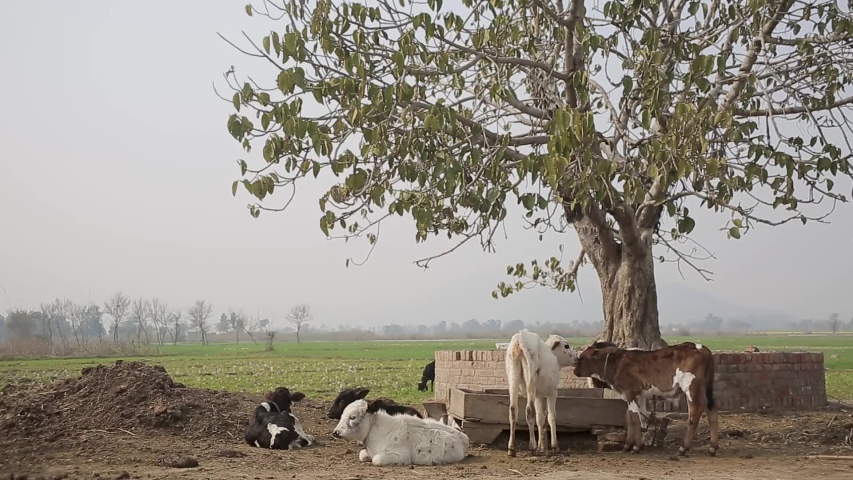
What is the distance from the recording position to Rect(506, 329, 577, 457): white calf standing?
9312 mm

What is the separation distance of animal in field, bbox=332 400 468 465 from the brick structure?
3.53m

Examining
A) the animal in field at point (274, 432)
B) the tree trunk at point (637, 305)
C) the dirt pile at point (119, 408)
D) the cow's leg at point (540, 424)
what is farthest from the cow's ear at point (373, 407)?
the tree trunk at point (637, 305)

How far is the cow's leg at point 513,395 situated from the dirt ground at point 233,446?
208 millimetres

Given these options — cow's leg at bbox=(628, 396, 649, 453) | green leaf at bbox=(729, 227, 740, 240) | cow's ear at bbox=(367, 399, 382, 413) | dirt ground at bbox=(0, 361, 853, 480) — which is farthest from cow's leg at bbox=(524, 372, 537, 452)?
green leaf at bbox=(729, 227, 740, 240)

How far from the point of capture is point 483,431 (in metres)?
10.0

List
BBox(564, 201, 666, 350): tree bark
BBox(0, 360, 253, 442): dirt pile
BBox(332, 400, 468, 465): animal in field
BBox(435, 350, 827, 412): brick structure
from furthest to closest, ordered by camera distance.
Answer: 1. BBox(564, 201, 666, 350): tree bark
2. BBox(435, 350, 827, 412): brick structure
3. BBox(0, 360, 253, 442): dirt pile
4. BBox(332, 400, 468, 465): animal in field

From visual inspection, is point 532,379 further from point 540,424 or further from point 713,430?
point 713,430

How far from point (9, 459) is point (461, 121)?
21.4ft

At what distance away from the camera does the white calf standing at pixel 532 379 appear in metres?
9.31

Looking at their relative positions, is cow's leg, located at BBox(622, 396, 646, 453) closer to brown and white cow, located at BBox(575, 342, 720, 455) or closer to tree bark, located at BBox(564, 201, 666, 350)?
brown and white cow, located at BBox(575, 342, 720, 455)

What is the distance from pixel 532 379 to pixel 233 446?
397 centimetres

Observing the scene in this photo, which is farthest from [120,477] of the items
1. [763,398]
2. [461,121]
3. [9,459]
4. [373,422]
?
[763,398]

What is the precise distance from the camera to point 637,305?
13844 millimetres

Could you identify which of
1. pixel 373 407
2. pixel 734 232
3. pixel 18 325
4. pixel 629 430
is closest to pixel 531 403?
pixel 629 430
